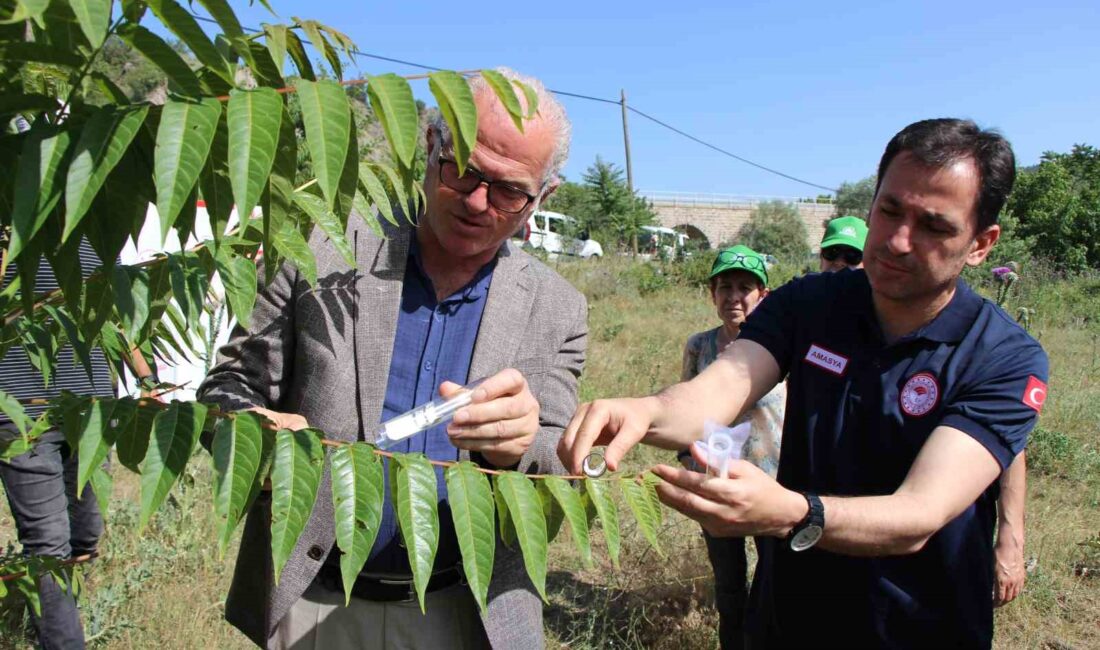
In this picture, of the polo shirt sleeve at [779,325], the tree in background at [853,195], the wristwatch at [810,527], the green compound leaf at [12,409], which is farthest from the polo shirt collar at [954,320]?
the tree in background at [853,195]

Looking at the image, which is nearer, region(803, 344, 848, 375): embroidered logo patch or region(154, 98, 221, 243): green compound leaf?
region(154, 98, 221, 243): green compound leaf

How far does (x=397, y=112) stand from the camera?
3.31ft

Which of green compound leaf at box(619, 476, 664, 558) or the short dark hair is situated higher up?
Result: the short dark hair

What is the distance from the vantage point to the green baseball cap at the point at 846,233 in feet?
12.9

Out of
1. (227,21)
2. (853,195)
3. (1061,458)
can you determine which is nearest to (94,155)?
(227,21)

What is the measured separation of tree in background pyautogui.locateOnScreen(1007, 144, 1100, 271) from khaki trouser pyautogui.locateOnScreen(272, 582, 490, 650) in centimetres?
2387

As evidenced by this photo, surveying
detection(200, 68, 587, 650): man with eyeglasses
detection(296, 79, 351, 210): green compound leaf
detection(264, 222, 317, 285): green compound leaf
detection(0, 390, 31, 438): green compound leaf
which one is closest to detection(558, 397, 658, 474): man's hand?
detection(200, 68, 587, 650): man with eyeglasses

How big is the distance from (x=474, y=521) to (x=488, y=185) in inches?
36.5

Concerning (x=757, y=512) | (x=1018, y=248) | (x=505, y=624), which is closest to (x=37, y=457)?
(x=505, y=624)

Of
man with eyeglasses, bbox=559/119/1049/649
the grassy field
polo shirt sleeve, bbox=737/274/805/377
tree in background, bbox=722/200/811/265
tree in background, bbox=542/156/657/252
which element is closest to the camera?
man with eyeglasses, bbox=559/119/1049/649

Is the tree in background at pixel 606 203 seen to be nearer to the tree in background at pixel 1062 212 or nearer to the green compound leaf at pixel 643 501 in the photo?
the tree in background at pixel 1062 212

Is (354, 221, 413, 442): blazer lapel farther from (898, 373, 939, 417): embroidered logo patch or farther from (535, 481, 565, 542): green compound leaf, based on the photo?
(898, 373, 939, 417): embroidered logo patch

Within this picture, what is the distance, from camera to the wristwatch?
62.6 inches

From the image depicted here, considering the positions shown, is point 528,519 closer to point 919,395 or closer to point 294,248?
point 294,248
